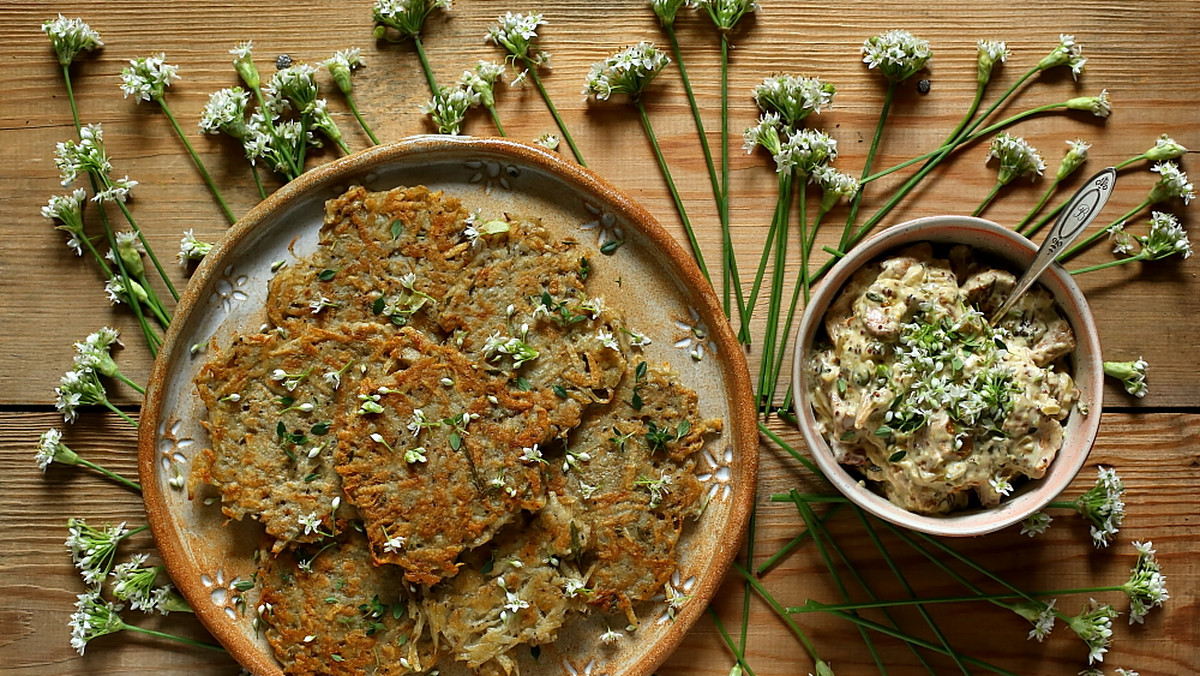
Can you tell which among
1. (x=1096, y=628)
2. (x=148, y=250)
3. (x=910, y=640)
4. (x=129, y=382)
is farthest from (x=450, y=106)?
(x=1096, y=628)

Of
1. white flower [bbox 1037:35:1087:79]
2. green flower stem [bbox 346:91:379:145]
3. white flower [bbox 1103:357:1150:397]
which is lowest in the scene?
white flower [bbox 1103:357:1150:397]

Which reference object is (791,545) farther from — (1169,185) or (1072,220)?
(1169,185)

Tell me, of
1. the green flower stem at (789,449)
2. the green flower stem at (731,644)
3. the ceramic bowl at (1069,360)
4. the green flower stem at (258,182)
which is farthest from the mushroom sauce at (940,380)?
the green flower stem at (258,182)

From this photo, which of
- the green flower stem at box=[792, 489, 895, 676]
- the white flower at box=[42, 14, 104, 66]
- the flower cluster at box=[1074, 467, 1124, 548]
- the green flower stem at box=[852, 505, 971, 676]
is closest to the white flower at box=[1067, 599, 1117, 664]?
the flower cluster at box=[1074, 467, 1124, 548]

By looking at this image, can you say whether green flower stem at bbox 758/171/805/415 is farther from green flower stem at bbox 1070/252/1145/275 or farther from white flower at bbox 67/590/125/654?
white flower at bbox 67/590/125/654

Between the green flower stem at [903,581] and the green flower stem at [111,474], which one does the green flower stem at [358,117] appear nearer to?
the green flower stem at [111,474]

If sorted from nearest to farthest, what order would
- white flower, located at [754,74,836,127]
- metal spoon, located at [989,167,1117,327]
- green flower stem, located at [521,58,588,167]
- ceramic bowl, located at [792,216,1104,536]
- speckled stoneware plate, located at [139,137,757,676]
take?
metal spoon, located at [989,167,1117,327]
ceramic bowl, located at [792,216,1104,536]
speckled stoneware plate, located at [139,137,757,676]
white flower, located at [754,74,836,127]
green flower stem, located at [521,58,588,167]

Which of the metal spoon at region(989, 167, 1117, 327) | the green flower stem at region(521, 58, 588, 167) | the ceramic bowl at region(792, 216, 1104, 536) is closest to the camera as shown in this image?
the metal spoon at region(989, 167, 1117, 327)
